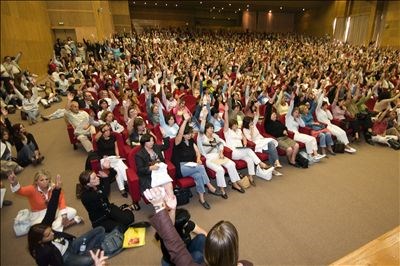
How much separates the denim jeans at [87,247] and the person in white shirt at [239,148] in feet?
8.28

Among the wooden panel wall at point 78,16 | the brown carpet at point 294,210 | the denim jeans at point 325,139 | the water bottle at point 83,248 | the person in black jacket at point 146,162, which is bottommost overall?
the brown carpet at point 294,210

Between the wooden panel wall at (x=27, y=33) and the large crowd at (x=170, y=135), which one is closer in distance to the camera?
the wooden panel wall at (x=27, y=33)

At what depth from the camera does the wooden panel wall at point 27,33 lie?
119 centimetres

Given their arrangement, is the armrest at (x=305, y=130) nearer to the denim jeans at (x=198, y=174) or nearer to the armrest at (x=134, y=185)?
the denim jeans at (x=198, y=174)

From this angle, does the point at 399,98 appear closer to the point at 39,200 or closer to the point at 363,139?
the point at 363,139

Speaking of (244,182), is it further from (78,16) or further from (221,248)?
(78,16)

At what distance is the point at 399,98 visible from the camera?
22.3ft

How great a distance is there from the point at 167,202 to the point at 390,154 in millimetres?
6036

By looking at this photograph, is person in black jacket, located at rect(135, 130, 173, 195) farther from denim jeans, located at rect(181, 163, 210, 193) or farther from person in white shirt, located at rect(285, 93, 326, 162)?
person in white shirt, located at rect(285, 93, 326, 162)

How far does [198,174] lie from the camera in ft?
13.1

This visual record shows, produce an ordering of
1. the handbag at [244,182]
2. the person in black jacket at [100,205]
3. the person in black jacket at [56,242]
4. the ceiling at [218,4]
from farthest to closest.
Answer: the ceiling at [218,4] < the handbag at [244,182] < the person in black jacket at [100,205] < the person in black jacket at [56,242]

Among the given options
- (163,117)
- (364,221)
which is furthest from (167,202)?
(163,117)

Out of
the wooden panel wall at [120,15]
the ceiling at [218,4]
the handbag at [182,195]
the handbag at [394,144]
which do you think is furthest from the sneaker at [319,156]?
the wooden panel wall at [120,15]

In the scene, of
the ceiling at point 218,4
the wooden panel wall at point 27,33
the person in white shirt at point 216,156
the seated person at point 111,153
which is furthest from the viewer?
the ceiling at point 218,4
